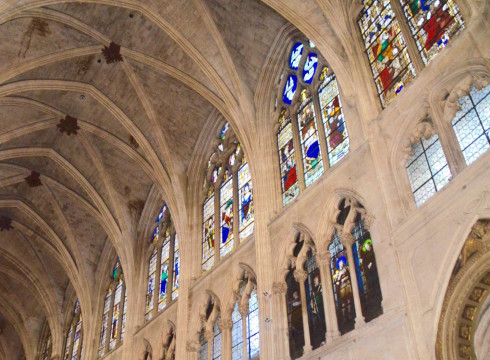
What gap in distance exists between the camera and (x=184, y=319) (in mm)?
13719

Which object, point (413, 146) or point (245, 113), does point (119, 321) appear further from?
point (413, 146)

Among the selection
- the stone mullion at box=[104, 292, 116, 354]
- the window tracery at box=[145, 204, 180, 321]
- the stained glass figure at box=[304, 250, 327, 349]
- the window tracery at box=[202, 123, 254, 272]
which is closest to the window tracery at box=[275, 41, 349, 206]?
the window tracery at box=[202, 123, 254, 272]

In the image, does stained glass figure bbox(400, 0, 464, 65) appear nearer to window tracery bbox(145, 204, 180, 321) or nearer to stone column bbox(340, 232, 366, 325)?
stone column bbox(340, 232, 366, 325)

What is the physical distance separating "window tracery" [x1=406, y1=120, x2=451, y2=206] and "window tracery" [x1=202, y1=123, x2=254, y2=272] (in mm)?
4866

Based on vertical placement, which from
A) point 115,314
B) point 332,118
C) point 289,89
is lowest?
point 332,118

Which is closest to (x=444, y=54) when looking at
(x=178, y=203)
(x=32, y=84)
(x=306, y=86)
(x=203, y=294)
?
(x=306, y=86)

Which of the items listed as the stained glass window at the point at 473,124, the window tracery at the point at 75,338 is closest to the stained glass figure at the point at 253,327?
the stained glass window at the point at 473,124

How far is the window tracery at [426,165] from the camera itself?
27.8ft

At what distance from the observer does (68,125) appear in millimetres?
17031

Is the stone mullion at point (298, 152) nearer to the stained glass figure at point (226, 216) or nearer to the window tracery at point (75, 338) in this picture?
the stained glass figure at point (226, 216)

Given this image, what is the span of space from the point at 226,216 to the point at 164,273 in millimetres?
3338

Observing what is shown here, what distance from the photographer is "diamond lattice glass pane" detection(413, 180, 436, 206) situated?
8.54 metres

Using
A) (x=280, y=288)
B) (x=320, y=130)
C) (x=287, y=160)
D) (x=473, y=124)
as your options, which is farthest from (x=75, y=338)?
(x=473, y=124)

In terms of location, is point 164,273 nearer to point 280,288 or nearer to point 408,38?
point 280,288
